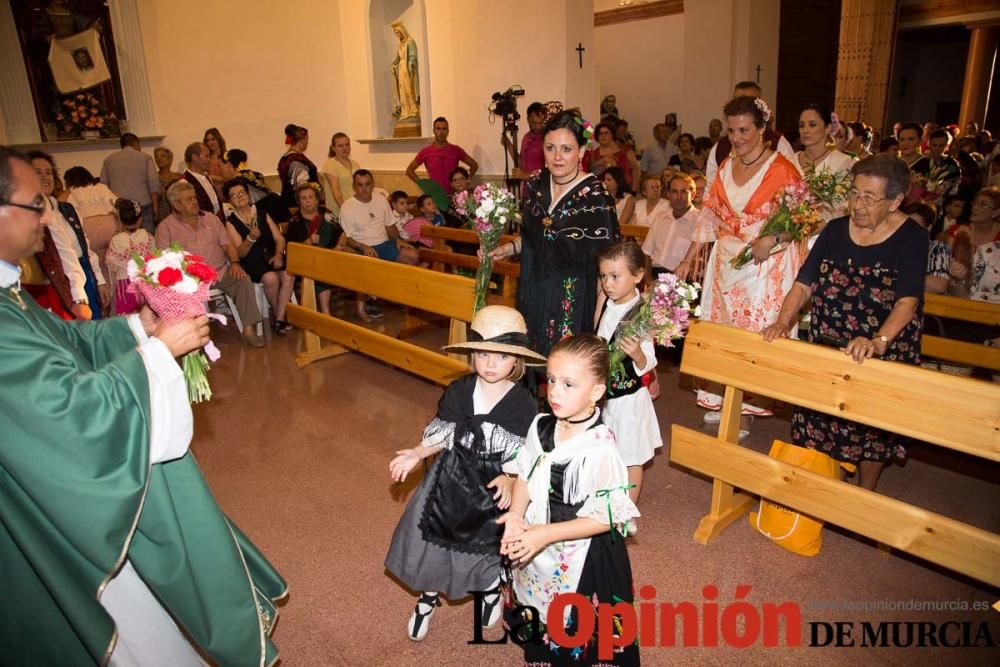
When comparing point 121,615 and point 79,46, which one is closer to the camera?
point 121,615

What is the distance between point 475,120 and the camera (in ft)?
30.9

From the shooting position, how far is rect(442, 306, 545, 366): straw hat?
2293 mm

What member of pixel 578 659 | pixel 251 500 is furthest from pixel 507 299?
pixel 578 659

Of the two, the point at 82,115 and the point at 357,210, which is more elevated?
the point at 82,115

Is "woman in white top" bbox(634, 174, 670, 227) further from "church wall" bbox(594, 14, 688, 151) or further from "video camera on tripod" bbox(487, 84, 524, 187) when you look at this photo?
"church wall" bbox(594, 14, 688, 151)

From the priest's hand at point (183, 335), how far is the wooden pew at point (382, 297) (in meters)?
2.15

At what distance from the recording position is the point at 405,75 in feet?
34.9

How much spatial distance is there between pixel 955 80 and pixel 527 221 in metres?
20.7

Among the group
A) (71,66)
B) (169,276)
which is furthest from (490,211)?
(71,66)

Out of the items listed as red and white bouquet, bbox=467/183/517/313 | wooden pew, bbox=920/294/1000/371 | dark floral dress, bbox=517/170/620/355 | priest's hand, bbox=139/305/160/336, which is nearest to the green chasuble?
priest's hand, bbox=139/305/160/336

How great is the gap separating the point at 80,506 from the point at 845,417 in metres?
2.54

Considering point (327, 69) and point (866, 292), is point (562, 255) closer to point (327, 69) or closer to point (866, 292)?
Answer: point (866, 292)

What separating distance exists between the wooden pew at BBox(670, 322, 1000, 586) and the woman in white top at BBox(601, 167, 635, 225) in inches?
126

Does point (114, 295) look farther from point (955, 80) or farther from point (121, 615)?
point (955, 80)
